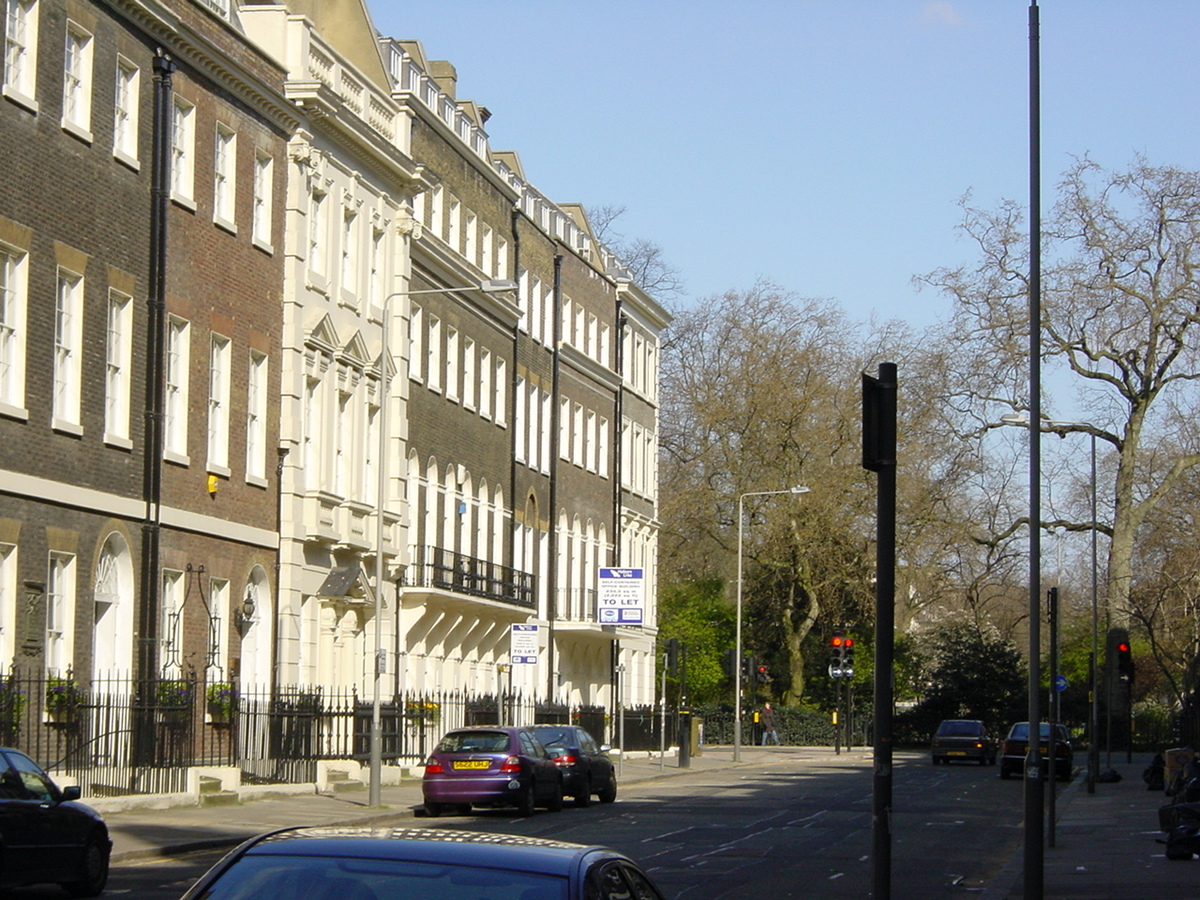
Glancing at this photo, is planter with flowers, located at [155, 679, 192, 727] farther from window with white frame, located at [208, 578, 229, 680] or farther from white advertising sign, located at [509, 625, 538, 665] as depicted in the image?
white advertising sign, located at [509, 625, 538, 665]

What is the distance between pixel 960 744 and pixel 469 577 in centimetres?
1898

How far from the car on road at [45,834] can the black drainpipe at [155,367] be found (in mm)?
12592

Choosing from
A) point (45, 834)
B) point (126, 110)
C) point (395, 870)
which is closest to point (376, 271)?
point (126, 110)

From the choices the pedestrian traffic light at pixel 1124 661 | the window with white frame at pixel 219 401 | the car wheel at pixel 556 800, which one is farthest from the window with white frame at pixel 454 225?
the car wheel at pixel 556 800

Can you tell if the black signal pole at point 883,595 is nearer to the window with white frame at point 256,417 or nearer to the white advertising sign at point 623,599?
the window with white frame at point 256,417

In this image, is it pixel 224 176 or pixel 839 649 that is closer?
pixel 224 176

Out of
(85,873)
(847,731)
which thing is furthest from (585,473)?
(85,873)

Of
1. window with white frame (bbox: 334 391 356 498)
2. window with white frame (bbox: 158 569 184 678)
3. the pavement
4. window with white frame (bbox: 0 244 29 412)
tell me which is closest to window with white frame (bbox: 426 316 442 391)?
window with white frame (bbox: 334 391 356 498)

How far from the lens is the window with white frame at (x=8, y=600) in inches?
1017

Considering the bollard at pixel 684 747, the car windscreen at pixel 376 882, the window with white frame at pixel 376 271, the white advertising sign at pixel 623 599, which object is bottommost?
the bollard at pixel 684 747

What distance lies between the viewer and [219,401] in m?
33.2

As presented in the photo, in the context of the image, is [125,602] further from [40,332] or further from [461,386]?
[461,386]

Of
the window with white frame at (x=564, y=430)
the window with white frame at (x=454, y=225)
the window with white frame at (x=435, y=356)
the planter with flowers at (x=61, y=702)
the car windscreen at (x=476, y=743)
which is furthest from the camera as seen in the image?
the window with white frame at (x=564, y=430)

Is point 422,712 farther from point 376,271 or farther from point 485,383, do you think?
point 485,383
